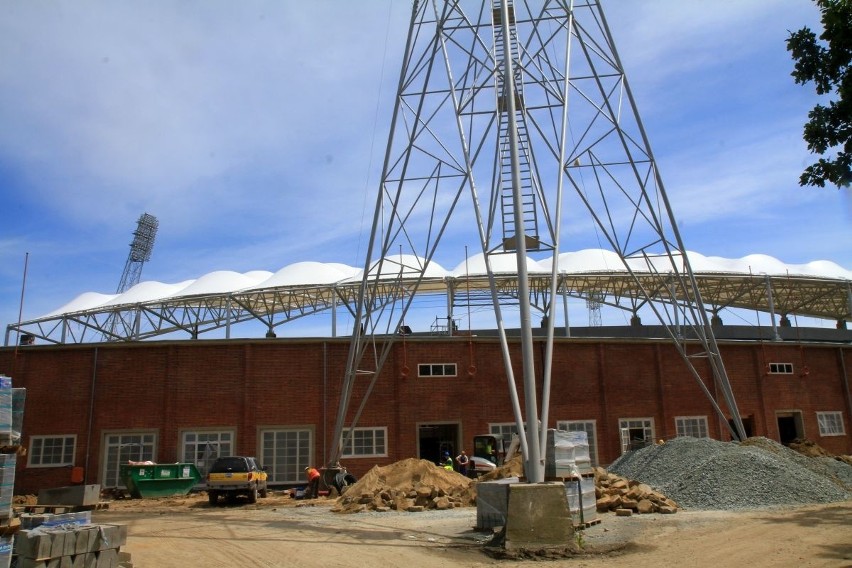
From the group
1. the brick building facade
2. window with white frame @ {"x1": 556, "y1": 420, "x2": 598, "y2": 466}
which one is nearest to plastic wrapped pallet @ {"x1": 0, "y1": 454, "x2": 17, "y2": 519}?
the brick building facade

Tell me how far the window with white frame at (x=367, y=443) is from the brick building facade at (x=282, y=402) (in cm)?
4

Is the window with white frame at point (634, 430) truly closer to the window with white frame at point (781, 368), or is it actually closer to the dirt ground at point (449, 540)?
the window with white frame at point (781, 368)

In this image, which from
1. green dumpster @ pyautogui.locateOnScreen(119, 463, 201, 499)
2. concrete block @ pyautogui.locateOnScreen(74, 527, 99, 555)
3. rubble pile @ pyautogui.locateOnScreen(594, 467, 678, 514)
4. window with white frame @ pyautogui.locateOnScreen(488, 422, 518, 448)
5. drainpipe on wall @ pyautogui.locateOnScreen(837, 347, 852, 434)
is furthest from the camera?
drainpipe on wall @ pyautogui.locateOnScreen(837, 347, 852, 434)

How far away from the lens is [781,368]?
34812 millimetres

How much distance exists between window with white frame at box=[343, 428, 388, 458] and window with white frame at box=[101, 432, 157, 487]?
766cm

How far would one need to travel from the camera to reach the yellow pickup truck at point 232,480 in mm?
22484

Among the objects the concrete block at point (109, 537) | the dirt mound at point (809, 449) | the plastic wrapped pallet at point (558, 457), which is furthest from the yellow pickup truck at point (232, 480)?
the dirt mound at point (809, 449)

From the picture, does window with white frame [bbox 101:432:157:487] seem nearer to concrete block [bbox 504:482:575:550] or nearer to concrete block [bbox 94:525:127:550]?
concrete block [bbox 94:525:127:550]

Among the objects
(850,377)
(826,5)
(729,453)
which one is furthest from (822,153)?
(850,377)

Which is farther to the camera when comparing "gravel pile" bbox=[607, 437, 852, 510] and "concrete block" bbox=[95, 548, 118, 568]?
"gravel pile" bbox=[607, 437, 852, 510]

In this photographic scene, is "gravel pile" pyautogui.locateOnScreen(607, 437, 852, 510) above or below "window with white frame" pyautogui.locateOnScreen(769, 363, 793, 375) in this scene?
below

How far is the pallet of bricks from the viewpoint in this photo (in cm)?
916

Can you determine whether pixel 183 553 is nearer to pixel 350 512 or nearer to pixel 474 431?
pixel 350 512

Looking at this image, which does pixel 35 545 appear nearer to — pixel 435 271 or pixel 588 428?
pixel 588 428
